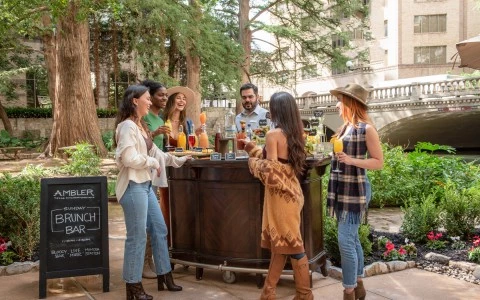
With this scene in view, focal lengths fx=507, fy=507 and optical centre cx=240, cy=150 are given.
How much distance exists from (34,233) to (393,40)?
172 feet

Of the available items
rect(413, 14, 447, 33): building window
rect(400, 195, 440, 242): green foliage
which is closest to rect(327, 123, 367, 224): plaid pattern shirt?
rect(400, 195, 440, 242): green foliage

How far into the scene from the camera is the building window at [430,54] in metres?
52.6

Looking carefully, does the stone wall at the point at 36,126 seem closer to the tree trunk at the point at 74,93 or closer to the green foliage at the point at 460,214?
the tree trunk at the point at 74,93

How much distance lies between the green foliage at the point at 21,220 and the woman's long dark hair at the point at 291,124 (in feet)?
11.4

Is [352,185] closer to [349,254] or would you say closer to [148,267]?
[349,254]

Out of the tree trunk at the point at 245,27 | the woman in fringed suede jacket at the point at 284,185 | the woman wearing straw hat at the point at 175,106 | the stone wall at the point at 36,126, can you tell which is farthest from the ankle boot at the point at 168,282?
the stone wall at the point at 36,126

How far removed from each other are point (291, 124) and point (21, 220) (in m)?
3.82

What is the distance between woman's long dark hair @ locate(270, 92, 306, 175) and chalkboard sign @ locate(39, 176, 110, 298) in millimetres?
1942

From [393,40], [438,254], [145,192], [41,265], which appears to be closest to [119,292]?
[41,265]

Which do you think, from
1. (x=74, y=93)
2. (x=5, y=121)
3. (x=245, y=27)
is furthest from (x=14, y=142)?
(x=245, y=27)

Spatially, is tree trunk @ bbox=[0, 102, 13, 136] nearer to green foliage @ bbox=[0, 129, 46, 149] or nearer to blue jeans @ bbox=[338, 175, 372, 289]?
A: green foliage @ bbox=[0, 129, 46, 149]

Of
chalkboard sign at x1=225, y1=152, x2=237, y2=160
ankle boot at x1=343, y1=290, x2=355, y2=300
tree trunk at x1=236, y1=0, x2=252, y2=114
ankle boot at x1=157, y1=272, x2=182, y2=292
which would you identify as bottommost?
ankle boot at x1=157, y1=272, x2=182, y2=292

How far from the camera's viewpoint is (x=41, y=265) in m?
4.70

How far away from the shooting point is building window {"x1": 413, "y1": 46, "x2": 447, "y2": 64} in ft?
172
